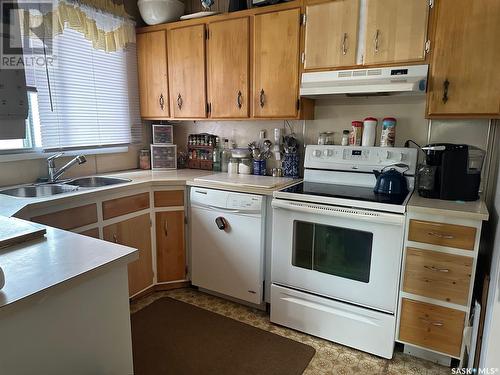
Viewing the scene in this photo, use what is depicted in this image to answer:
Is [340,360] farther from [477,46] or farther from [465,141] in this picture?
[477,46]

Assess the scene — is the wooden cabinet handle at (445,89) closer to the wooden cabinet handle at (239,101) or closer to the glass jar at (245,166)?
the wooden cabinet handle at (239,101)

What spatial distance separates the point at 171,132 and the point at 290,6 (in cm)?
153

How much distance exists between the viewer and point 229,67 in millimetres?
2637

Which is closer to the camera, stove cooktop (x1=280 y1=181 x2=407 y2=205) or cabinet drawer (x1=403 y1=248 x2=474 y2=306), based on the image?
cabinet drawer (x1=403 y1=248 x2=474 y2=306)

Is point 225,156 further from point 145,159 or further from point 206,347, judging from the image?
point 206,347

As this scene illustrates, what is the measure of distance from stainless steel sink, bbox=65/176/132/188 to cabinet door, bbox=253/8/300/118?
123 centimetres

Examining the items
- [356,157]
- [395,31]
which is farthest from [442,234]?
[395,31]

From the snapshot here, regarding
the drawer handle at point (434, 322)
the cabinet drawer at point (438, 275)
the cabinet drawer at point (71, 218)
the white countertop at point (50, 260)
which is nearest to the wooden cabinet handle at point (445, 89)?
the cabinet drawer at point (438, 275)

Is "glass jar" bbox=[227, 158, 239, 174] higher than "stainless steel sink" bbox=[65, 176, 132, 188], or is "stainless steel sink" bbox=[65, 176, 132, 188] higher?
"glass jar" bbox=[227, 158, 239, 174]

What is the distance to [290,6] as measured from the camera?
233 centimetres

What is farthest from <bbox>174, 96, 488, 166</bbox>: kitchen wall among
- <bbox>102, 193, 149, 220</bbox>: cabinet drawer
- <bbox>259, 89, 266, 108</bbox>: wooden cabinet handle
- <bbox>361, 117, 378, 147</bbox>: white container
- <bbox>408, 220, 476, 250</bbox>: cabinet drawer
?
<bbox>102, 193, 149, 220</bbox>: cabinet drawer

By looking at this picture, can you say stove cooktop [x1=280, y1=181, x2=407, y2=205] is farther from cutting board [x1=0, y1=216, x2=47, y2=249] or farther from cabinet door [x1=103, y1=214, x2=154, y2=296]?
cutting board [x1=0, y1=216, x2=47, y2=249]

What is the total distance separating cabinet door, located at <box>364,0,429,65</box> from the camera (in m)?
1.96

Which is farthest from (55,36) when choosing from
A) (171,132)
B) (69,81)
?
(171,132)
